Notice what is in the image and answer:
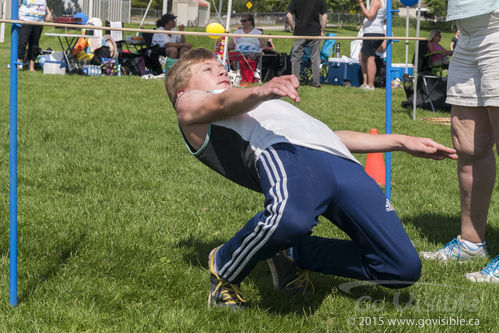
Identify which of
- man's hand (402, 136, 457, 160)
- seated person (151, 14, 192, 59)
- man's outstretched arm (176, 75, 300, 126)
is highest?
seated person (151, 14, 192, 59)

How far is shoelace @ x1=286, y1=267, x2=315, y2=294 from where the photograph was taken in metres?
3.01

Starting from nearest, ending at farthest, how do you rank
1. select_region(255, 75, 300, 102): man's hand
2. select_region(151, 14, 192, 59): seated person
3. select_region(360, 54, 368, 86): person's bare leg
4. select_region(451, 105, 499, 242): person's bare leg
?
select_region(255, 75, 300, 102): man's hand → select_region(451, 105, 499, 242): person's bare leg → select_region(360, 54, 368, 86): person's bare leg → select_region(151, 14, 192, 59): seated person

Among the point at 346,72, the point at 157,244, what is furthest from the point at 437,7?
the point at 157,244

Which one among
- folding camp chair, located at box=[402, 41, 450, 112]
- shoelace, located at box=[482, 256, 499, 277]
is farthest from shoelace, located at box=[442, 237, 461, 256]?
A: folding camp chair, located at box=[402, 41, 450, 112]

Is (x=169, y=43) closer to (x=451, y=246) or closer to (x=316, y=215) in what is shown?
(x=451, y=246)

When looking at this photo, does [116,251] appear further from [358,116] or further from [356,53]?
[356,53]

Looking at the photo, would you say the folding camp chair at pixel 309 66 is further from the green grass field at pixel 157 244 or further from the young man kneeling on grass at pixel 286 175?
the young man kneeling on grass at pixel 286 175

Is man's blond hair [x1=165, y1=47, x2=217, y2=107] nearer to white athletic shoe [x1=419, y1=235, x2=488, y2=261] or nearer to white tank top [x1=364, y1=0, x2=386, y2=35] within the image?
white athletic shoe [x1=419, y1=235, x2=488, y2=261]

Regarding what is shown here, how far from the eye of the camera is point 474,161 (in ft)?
11.3

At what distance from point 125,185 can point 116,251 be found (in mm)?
1495

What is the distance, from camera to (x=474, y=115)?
131 inches

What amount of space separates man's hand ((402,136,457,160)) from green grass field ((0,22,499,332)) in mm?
698

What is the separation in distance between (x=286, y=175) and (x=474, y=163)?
58.5 inches

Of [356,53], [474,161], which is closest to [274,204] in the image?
[474,161]
